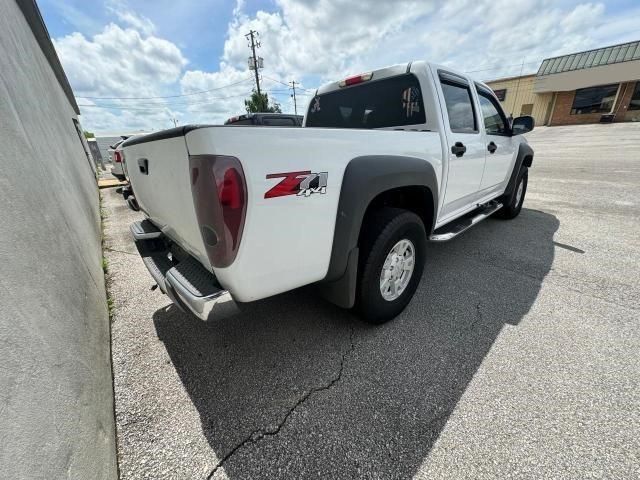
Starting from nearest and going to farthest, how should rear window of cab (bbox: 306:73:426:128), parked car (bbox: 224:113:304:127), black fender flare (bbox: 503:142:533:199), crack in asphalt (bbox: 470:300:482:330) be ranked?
crack in asphalt (bbox: 470:300:482:330), rear window of cab (bbox: 306:73:426:128), black fender flare (bbox: 503:142:533:199), parked car (bbox: 224:113:304:127)

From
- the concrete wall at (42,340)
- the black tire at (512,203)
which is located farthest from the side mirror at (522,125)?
the concrete wall at (42,340)

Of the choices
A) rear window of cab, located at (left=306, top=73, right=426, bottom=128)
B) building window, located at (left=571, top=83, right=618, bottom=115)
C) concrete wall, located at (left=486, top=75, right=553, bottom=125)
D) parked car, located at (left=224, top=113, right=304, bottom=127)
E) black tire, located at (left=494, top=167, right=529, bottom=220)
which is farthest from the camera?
concrete wall, located at (left=486, top=75, right=553, bottom=125)

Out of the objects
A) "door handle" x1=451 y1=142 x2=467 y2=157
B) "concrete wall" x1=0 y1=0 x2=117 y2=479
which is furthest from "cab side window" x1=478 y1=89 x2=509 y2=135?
"concrete wall" x1=0 y1=0 x2=117 y2=479

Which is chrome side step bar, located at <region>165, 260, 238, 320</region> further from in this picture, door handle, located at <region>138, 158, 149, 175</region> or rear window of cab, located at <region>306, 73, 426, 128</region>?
rear window of cab, located at <region>306, 73, 426, 128</region>

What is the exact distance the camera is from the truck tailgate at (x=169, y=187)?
1598 mm

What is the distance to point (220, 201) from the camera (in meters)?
1.38

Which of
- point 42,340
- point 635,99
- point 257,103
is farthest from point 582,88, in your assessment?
point 42,340

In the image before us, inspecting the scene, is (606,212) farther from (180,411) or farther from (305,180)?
(180,411)

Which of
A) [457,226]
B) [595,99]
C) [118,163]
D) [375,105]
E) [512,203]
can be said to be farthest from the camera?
[595,99]

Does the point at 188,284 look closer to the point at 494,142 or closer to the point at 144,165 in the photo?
the point at 144,165

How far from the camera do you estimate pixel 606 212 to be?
548 centimetres

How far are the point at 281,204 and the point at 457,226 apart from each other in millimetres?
2526

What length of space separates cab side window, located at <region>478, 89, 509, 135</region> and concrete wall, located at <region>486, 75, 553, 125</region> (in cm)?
3753

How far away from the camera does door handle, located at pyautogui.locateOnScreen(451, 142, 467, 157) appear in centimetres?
281
